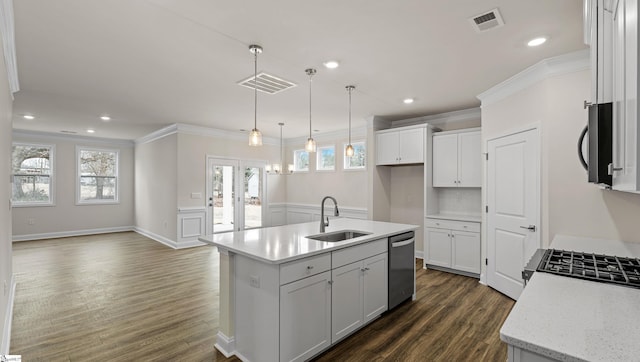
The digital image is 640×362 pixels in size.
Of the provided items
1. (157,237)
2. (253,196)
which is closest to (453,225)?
(253,196)

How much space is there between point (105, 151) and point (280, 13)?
8.78 m

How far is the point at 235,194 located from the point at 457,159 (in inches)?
207

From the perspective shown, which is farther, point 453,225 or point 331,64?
point 453,225

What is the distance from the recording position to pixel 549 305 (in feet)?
3.98

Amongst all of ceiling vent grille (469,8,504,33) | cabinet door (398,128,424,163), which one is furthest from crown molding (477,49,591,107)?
cabinet door (398,128,424,163)

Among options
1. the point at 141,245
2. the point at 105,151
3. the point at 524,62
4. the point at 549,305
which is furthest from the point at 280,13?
the point at 105,151

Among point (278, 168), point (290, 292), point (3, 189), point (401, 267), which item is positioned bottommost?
point (401, 267)

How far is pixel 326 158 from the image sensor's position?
7.66 meters

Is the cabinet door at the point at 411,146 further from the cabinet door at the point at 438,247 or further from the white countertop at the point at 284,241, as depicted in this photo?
the white countertop at the point at 284,241

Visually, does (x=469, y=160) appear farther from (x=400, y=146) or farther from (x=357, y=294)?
(x=357, y=294)

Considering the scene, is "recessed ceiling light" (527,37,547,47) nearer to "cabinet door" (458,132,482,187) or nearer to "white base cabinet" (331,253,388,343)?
"cabinet door" (458,132,482,187)

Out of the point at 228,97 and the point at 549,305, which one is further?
the point at 228,97

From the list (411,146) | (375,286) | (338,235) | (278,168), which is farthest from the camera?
(278,168)

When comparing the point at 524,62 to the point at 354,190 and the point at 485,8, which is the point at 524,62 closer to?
the point at 485,8
